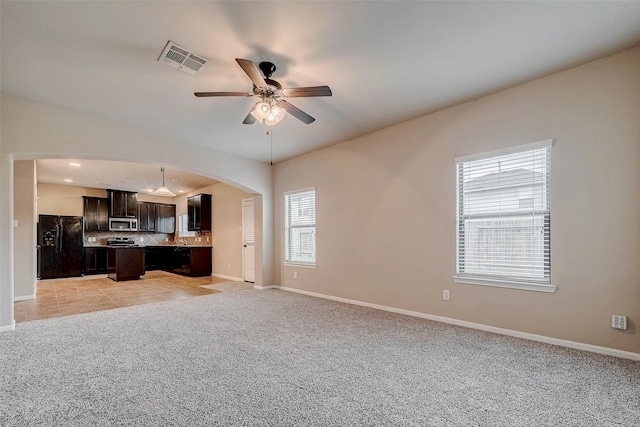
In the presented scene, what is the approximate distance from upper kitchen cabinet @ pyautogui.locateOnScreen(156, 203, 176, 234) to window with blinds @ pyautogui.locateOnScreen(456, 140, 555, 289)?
1011 centimetres

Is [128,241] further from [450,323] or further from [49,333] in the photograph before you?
[450,323]

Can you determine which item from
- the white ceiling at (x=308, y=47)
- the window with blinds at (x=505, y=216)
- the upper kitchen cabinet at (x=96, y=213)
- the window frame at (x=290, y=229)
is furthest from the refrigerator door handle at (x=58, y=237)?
the window with blinds at (x=505, y=216)

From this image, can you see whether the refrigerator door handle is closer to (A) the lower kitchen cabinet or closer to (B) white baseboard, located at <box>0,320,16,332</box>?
(A) the lower kitchen cabinet

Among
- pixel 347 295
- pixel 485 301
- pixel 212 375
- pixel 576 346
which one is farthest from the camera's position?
pixel 347 295

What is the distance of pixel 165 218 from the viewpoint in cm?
1067

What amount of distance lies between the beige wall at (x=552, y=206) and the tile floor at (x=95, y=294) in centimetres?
340

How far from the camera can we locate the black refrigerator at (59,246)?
7688 millimetres

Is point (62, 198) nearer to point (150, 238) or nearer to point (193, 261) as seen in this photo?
point (150, 238)

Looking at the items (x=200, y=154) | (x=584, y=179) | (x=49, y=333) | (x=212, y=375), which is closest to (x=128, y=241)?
(x=200, y=154)

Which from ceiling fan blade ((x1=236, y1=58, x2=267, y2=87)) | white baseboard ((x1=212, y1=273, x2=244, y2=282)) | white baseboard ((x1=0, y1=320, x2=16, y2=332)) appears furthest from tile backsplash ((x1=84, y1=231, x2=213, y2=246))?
ceiling fan blade ((x1=236, y1=58, x2=267, y2=87))

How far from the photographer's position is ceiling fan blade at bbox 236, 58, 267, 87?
7.46 feet

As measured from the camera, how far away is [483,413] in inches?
72.7

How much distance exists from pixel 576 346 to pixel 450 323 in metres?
1.19

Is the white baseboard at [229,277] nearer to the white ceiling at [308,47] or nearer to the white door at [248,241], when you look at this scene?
the white door at [248,241]
